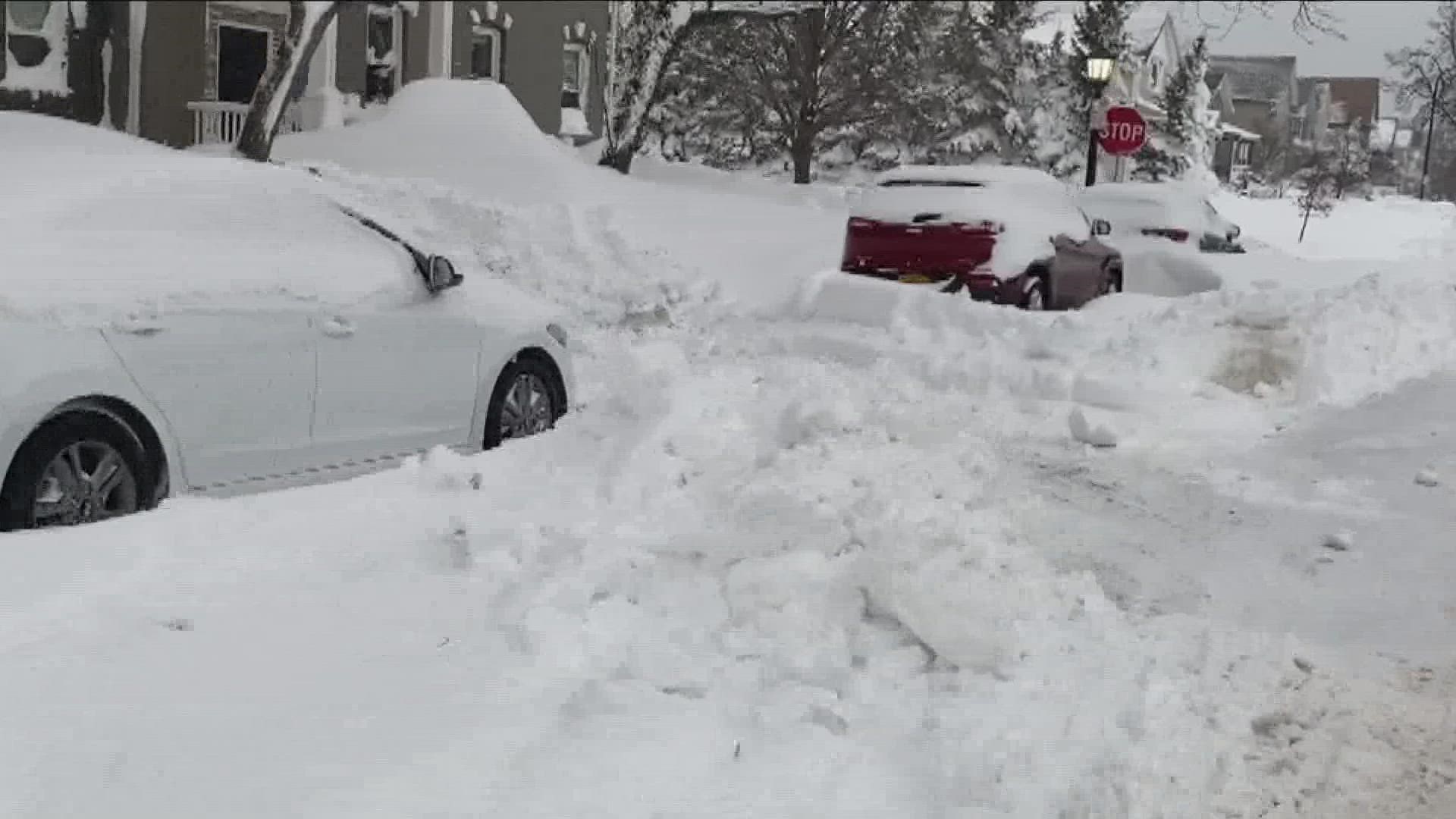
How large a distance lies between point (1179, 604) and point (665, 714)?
2280 millimetres

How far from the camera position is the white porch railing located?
18.8 meters

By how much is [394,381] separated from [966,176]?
806 cm

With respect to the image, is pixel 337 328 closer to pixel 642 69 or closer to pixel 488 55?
pixel 642 69

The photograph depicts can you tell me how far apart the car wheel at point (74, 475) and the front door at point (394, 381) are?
0.93 meters

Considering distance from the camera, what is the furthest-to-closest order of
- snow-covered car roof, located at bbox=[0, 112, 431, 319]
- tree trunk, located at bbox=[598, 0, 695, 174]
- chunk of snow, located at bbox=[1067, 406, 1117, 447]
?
tree trunk, located at bbox=[598, 0, 695, 174] → chunk of snow, located at bbox=[1067, 406, 1117, 447] → snow-covered car roof, located at bbox=[0, 112, 431, 319]

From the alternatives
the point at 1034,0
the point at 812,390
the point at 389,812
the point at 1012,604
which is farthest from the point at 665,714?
the point at 1034,0

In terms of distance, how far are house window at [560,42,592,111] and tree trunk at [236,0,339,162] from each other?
542 inches

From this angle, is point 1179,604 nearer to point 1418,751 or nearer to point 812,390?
point 1418,751

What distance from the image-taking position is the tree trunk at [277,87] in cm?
1472

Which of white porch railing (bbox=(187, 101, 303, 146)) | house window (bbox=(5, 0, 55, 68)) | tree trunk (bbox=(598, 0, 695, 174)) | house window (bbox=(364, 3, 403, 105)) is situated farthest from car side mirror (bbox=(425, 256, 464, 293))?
house window (bbox=(364, 3, 403, 105))

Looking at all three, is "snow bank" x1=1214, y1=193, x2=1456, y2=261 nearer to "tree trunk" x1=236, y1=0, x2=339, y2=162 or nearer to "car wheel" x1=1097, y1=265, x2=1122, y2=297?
"car wheel" x1=1097, y1=265, x2=1122, y2=297

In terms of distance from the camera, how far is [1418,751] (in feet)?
13.6

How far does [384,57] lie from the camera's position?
2308 centimetres

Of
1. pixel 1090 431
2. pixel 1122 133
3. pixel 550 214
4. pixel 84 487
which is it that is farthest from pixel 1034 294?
pixel 1122 133
